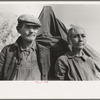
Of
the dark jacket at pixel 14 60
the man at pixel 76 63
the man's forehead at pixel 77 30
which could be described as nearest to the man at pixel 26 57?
A: the dark jacket at pixel 14 60

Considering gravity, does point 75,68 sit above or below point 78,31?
below

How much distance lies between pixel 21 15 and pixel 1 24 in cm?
15

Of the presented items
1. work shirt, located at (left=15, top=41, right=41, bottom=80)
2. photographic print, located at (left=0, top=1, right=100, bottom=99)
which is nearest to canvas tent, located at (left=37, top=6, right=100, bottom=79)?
photographic print, located at (left=0, top=1, right=100, bottom=99)

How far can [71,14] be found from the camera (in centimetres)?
186

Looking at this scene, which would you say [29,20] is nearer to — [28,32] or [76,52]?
[28,32]

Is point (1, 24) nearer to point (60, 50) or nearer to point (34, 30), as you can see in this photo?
point (34, 30)

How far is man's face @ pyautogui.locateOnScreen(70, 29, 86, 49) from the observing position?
5.82ft

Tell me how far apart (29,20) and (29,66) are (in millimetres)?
307

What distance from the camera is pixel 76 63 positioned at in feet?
5.89

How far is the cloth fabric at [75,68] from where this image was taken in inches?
69.6

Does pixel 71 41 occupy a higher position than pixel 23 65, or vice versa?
pixel 71 41

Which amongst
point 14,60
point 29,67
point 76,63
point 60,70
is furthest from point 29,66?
point 76,63

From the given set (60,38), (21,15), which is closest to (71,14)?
(60,38)

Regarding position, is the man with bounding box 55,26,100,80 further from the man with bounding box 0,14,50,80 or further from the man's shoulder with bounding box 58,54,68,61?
the man with bounding box 0,14,50,80
